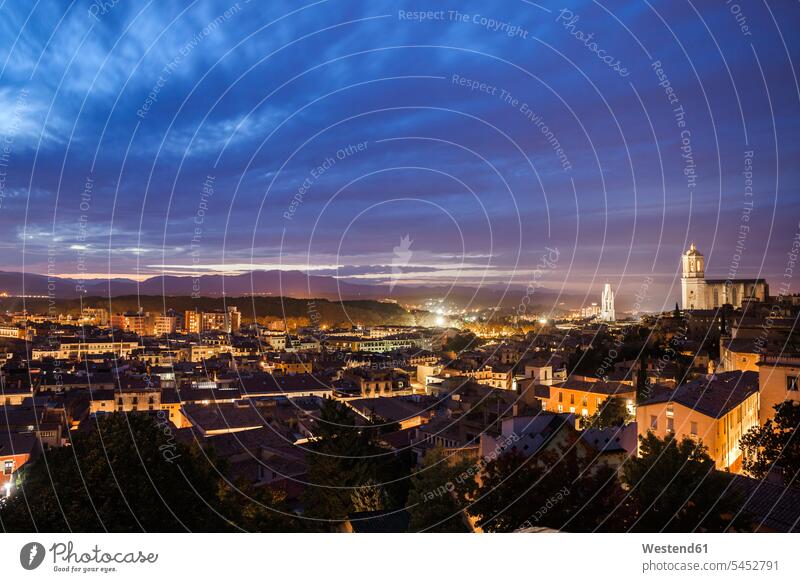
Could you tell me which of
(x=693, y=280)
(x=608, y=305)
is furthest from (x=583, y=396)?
(x=608, y=305)

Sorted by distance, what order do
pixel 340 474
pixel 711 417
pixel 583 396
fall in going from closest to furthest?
pixel 340 474 < pixel 711 417 < pixel 583 396

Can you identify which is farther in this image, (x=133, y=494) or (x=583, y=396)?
(x=583, y=396)

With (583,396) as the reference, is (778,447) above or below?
above

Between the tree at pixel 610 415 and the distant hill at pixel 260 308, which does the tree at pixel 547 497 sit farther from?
the distant hill at pixel 260 308

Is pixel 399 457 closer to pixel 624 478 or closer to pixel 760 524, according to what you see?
pixel 624 478
